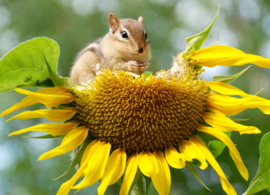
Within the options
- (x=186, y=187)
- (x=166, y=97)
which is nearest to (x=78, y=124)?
(x=166, y=97)

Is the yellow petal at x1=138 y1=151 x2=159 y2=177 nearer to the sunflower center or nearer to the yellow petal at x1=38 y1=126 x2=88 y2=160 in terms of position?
the sunflower center

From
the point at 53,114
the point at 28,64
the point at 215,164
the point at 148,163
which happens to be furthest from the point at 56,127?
the point at 215,164

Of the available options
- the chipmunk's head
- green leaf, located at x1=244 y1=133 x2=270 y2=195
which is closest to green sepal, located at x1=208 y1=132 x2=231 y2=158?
green leaf, located at x1=244 y1=133 x2=270 y2=195

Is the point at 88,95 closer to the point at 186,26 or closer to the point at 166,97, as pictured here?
the point at 166,97

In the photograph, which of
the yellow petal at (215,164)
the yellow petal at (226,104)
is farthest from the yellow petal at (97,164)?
the yellow petal at (226,104)

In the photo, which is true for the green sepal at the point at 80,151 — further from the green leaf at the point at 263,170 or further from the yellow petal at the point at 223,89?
the green leaf at the point at 263,170

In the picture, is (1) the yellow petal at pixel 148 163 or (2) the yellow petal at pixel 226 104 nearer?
(1) the yellow petal at pixel 148 163
